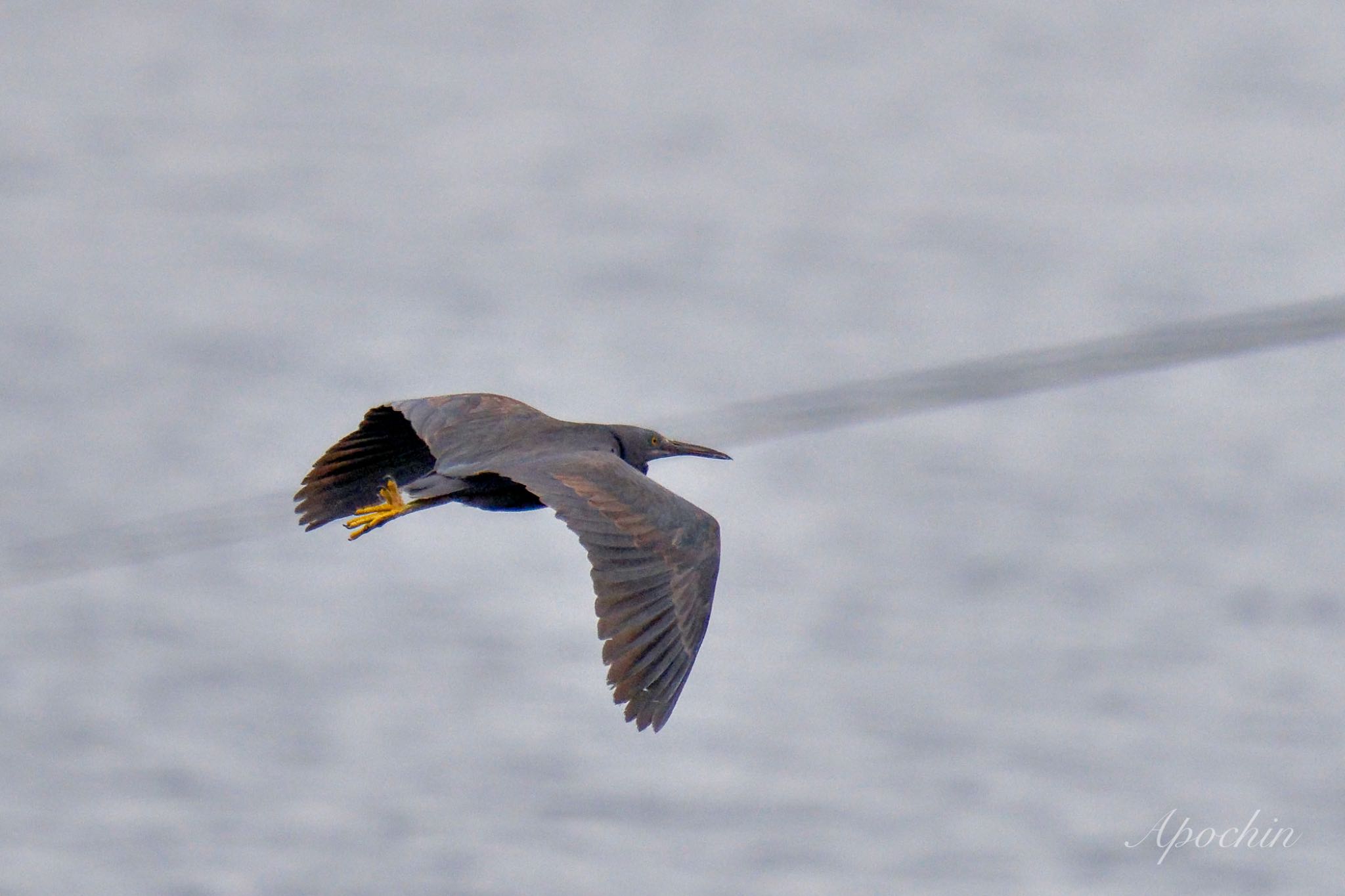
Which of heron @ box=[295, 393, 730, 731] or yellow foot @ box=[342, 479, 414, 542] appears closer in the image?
heron @ box=[295, 393, 730, 731]

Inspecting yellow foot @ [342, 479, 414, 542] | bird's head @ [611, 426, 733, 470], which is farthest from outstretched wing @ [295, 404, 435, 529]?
bird's head @ [611, 426, 733, 470]

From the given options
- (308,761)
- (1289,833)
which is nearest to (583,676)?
(308,761)

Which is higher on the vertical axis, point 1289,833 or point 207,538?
point 207,538

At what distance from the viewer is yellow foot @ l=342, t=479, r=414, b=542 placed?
847cm

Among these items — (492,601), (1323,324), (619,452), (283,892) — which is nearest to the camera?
(1323,324)

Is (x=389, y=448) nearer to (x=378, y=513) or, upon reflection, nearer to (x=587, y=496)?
(x=378, y=513)

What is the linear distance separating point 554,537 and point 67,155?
9651 millimetres

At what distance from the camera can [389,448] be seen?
29.1ft

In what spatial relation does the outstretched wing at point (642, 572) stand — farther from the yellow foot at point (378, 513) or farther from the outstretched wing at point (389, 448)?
the yellow foot at point (378, 513)

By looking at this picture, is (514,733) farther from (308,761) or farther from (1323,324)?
(1323,324)

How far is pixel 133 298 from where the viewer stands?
20.0 metres
